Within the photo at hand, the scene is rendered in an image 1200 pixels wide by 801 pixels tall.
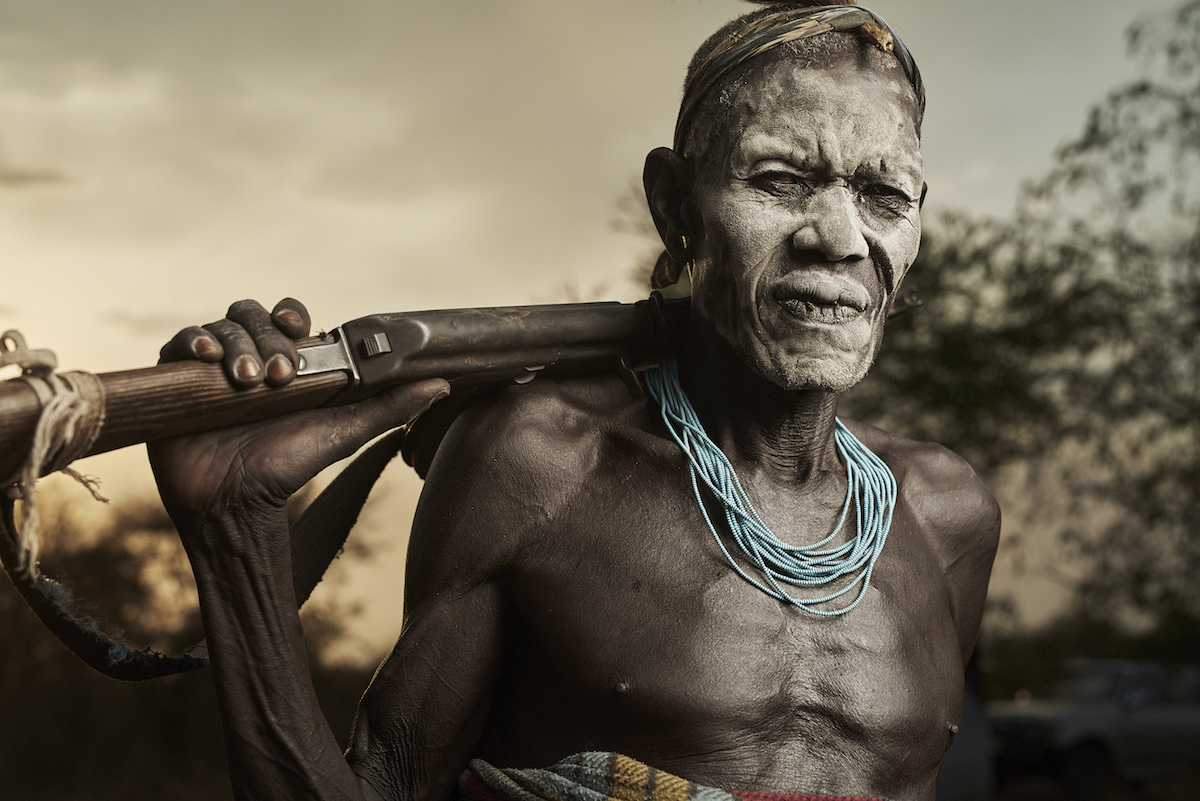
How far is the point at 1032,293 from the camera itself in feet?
31.4

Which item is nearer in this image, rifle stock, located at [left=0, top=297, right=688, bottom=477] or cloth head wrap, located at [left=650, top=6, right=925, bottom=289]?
rifle stock, located at [left=0, top=297, right=688, bottom=477]

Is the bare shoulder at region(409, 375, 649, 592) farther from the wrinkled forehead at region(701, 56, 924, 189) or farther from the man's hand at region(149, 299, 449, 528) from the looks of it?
the wrinkled forehead at region(701, 56, 924, 189)

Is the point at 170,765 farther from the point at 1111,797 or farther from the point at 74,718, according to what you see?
the point at 1111,797

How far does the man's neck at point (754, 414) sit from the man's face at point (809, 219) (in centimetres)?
11

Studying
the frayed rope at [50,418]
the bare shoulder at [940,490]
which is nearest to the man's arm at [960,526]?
the bare shoulder at [940,490]

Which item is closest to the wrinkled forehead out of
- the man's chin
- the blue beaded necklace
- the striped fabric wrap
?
the man's chin

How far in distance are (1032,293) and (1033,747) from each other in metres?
3.99

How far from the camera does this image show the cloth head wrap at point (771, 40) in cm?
209

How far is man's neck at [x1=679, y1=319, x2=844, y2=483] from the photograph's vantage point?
2.15 meters

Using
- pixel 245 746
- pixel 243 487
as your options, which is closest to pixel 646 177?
pixel 243 487

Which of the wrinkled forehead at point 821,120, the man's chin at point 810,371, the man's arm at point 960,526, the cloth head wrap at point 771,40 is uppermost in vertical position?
the cloth head wrap at point 771,40

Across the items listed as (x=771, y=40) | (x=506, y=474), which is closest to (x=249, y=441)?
(x=506, y=474)

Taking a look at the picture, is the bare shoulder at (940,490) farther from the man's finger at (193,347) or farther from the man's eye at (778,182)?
the man's finger at (193,347)

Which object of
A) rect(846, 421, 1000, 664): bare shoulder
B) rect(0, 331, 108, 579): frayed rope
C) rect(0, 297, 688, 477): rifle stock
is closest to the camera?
rect(0, 331, 108, 579): frayed rope
